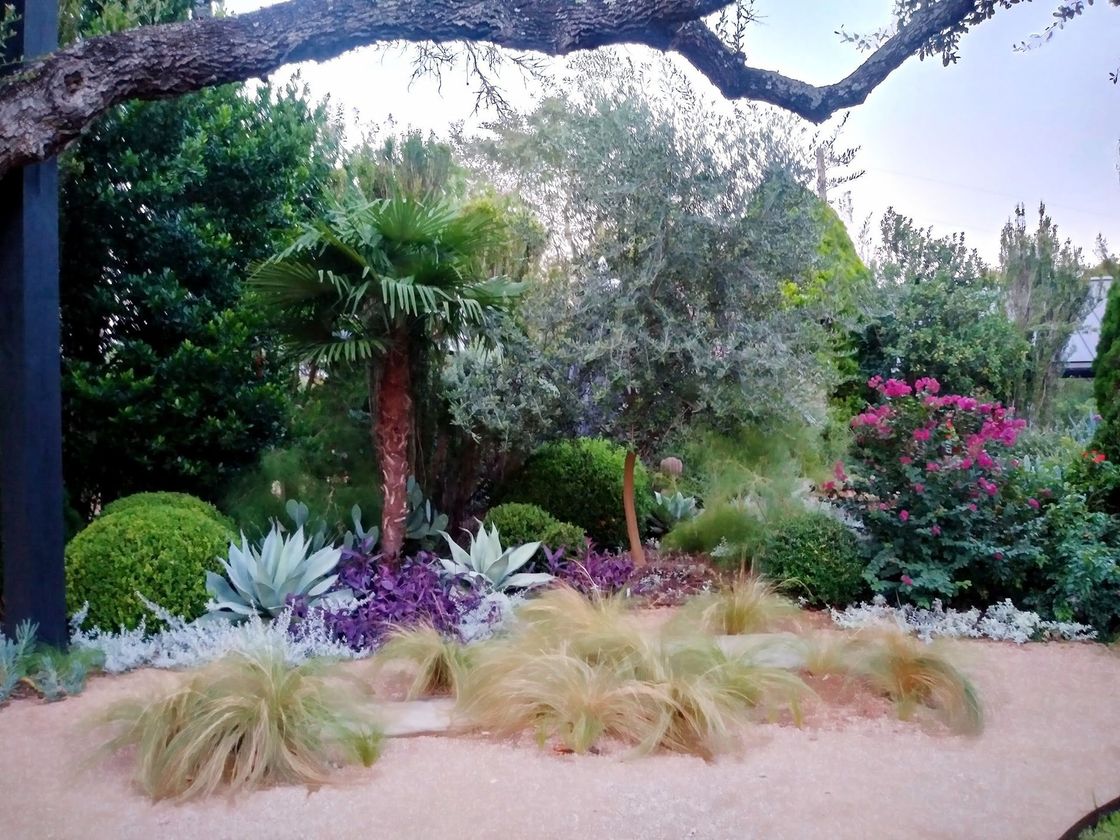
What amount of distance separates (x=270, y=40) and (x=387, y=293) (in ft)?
7.00

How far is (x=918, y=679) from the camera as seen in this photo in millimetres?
4227

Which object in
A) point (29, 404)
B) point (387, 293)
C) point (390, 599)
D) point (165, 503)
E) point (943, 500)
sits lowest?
point (390, 599)

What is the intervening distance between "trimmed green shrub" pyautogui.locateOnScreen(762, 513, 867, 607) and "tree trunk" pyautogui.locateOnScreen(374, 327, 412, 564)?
288cm

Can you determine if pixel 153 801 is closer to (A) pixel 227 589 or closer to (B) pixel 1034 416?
(A) pixel 227 589

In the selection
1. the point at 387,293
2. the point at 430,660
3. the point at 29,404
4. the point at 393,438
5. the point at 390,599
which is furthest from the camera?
the point at 393,438

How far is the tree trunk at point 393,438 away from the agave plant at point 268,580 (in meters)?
0.87

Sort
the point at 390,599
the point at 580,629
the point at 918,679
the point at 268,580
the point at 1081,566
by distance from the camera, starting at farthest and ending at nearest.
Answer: the point at 1081,566
the point at 390,599
the point at 268,580
the point at 580,629
the point at 918,679

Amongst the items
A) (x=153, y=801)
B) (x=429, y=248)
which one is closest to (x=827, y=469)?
(x=429, y=248)

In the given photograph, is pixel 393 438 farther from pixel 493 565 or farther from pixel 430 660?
pixel 430 660

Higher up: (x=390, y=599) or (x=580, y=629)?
(x=580, y=629)

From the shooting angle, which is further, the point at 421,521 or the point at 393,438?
the point at 421,521

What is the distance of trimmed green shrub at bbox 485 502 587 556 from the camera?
710 centimetres

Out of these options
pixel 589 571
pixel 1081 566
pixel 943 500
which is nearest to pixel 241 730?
pixel 589 571

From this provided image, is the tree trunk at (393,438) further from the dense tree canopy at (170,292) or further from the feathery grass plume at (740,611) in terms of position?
the feathery grass plume at (740,611)
